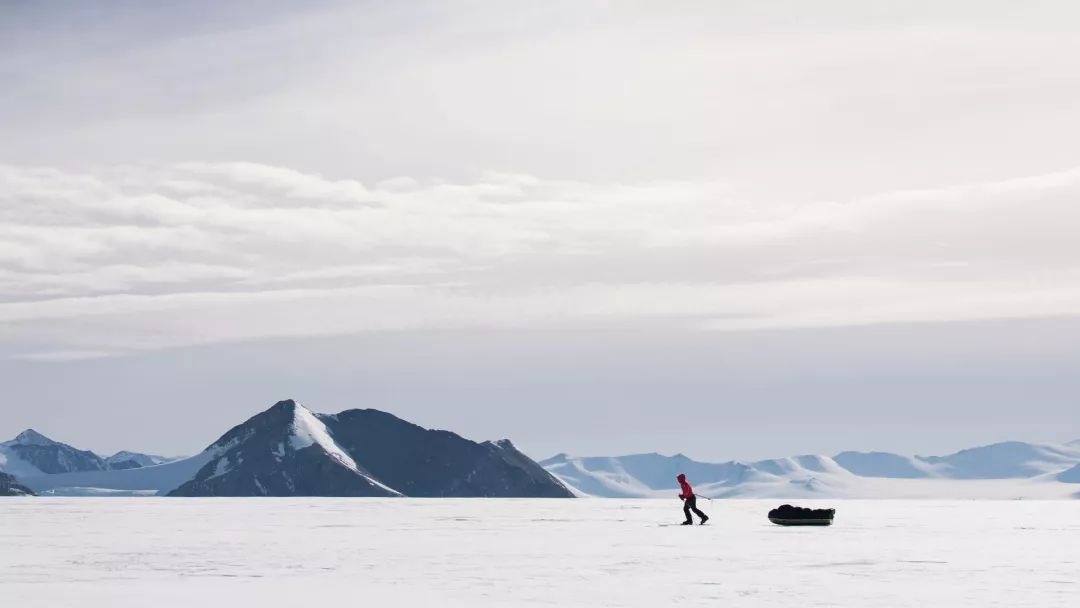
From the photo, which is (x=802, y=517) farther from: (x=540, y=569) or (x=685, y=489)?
(x=540, y=569)

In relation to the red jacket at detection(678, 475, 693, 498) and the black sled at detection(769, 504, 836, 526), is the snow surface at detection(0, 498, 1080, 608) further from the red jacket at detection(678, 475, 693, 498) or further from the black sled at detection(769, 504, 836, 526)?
the black sled at detection(769, 504, 836, 526)

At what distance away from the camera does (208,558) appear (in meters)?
46.9

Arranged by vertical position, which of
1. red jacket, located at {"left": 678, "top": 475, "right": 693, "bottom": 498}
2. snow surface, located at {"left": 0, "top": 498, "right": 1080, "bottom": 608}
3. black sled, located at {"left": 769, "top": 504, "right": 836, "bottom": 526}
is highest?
red jacket, located at {"left": 678, "top": 475, "right": 693, "bottom": 498}

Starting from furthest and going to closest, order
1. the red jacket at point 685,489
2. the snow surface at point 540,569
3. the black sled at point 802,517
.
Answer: the black sled at point 802,517
the red jacket at point 685,489
the snow surface at point 540,569

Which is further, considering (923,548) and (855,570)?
(923,548)

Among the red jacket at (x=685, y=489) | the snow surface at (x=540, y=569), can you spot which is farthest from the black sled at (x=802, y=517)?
the red jacket at (x=685, y=489)

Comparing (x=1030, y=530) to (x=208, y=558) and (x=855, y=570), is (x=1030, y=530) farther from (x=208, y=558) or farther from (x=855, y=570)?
(x=208, y=558)

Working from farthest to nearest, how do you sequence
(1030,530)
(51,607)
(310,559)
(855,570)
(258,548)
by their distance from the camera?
(1030,530) → (258,548) → (310,559) → (855,570) → (51,607)

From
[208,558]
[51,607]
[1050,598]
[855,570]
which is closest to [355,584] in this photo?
[51,607]

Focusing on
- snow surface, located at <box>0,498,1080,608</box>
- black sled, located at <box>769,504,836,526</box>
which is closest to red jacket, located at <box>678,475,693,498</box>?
snow surface, located at <box>0,498,1080,608</box>

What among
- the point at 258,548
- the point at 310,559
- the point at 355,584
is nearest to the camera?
the point at 355,584

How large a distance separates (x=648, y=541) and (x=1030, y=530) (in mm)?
30788

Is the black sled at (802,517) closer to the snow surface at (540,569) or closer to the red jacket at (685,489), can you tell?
the snow surface at (540,569)

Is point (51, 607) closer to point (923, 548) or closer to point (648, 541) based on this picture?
point (648, 541)
